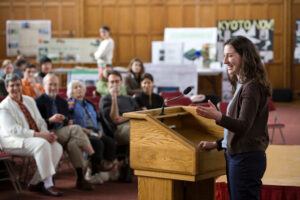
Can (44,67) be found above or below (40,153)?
above

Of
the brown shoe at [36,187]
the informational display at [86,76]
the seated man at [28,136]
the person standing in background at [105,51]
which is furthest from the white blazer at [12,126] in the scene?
the person standing in background at [105,51]

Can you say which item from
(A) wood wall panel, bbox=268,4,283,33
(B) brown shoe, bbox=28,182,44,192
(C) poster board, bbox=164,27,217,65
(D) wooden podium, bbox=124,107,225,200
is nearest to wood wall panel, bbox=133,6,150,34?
(C) poster board, bbox=164,27,217,65

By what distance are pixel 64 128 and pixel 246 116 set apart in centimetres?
368

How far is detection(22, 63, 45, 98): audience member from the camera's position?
27.1 ft

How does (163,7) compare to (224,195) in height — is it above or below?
above

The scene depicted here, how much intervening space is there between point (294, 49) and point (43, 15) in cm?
630

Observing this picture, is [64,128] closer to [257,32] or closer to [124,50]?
[257,32]

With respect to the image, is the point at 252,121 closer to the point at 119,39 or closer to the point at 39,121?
the point at 39,121

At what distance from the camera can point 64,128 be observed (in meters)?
6.73

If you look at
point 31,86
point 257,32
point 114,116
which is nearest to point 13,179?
point 114,116

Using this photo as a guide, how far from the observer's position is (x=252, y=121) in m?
3.35

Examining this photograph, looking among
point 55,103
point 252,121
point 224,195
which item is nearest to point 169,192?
point 252,121

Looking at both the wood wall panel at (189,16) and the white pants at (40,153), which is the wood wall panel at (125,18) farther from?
the white pants at (40,153)

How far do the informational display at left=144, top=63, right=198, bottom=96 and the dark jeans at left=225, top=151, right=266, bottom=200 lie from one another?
31.2 feet
